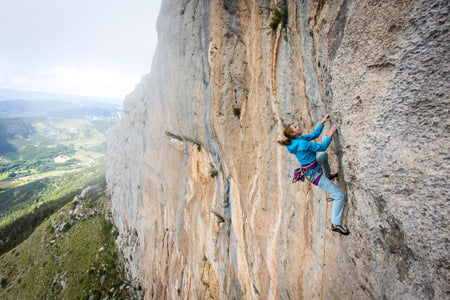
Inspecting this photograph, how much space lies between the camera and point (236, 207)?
31.9ft

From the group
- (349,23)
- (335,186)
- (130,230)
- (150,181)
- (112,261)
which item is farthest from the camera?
(112,261)

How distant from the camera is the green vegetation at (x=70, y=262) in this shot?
1179 inches

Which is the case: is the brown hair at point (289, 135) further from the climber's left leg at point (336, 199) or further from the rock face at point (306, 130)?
the climber's left leg at point (336, 199)

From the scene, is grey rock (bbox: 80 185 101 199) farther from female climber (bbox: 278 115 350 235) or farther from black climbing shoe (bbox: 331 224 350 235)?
black climbing shoe (bbox: 331 224 350 235)

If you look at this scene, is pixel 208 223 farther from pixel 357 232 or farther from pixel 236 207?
pixel 357 232

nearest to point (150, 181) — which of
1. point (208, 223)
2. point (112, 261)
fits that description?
point (208, 223)

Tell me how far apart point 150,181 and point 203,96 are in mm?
13138

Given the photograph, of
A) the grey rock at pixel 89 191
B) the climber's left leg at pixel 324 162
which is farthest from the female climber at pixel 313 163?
the grey rock at pixel 89 191

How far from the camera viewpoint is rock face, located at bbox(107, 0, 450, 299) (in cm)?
288

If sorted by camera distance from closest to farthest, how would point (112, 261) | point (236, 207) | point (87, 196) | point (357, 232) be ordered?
point (357, 232)
point (236, 207)
point (112, 261)
point (87, 196)

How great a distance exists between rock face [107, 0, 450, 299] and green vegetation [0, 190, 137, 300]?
78.1 ft

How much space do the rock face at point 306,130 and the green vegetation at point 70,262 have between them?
23.8 metres

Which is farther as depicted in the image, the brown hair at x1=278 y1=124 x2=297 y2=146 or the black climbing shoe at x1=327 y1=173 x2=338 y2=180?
the black climbing shoe at x1=327 y1=173 x2=338 y2=180

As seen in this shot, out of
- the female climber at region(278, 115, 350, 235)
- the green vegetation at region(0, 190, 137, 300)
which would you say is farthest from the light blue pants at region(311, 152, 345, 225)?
the green vegetation at region(0, 190, 137, 300)
